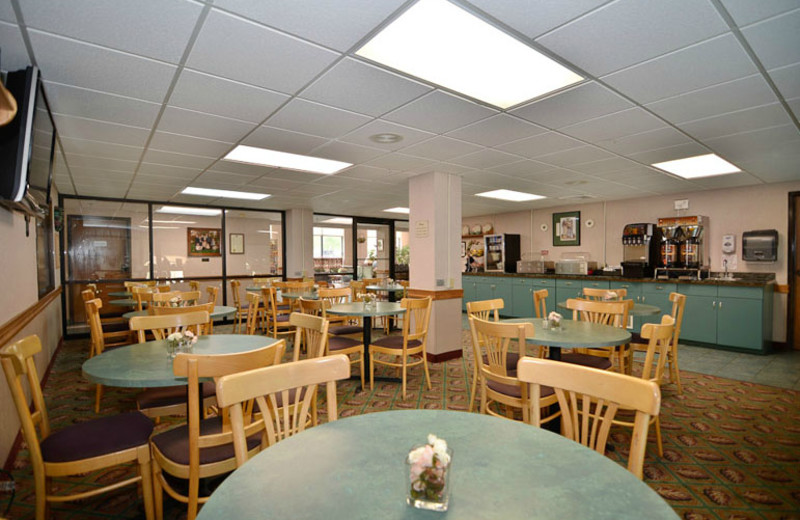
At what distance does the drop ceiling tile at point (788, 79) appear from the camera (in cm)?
248

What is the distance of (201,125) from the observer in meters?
3.45

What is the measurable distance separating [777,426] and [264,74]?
4.81 metres

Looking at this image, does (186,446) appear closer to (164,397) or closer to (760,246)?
(164,397)

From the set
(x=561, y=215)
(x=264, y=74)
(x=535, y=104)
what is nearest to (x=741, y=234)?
(x=561, y=215)

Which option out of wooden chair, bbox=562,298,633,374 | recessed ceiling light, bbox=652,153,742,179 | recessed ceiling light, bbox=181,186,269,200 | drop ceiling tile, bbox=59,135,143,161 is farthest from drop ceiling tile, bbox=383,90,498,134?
recessed ceiling light, bbox=181,186,269,200

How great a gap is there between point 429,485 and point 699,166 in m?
5.94

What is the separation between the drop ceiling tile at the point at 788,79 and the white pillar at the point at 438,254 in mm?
3364

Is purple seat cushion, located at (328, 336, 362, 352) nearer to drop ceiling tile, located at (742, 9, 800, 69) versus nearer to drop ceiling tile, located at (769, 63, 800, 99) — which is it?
drop ceiling tile, located at (742, 9, 800, 69)

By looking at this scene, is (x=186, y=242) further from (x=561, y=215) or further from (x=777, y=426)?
(x=777, y=426)

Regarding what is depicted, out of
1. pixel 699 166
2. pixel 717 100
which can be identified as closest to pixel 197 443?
pixel 717 100

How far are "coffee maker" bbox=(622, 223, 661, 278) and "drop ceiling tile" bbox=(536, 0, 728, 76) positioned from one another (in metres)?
5.36

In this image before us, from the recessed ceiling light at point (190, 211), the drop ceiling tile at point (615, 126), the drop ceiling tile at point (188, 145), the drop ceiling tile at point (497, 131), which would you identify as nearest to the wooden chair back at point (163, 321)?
the drop ceiling tile at point (188, 145)

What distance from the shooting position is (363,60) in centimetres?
238

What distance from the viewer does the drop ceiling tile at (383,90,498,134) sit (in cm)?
296
